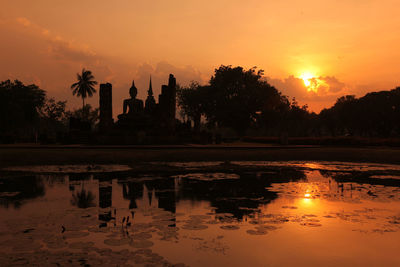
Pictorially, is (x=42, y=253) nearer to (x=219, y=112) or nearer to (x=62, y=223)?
(x=62, y=223)

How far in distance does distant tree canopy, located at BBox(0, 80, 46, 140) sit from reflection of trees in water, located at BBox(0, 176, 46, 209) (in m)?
43.4

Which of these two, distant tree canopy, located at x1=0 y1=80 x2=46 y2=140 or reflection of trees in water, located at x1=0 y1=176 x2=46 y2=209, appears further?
distant tree canopy, located at x1=0 y1=80 x2=46 y2=140

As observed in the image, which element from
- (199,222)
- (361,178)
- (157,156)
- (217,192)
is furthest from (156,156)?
(199,222)

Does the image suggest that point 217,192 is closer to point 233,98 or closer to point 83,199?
point 83,199

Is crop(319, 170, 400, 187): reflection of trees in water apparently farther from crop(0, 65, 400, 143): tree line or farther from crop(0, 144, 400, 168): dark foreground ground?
crop(0, 65, 400, 143): tree line

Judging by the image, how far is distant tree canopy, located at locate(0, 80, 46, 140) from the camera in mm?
56125

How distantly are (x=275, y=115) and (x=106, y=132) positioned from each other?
1546 inches

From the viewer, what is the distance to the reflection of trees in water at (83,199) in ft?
28.4

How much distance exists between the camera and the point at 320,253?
5266mm

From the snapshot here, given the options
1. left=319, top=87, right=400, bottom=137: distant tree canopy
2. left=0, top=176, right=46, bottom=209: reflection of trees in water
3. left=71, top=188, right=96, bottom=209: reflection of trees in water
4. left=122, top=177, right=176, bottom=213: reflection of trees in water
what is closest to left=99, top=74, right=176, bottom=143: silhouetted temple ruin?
left=0, top=176, right=46, bottom=209: reflection of trees in water

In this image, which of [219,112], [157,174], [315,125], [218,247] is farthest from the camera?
[315,125]

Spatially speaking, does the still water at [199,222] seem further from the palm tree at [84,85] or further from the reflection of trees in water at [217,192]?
the palm tree at [84,85]

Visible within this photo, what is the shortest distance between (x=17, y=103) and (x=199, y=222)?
2460 inches

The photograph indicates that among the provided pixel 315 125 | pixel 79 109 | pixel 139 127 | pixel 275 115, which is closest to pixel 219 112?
pixel 275 115
